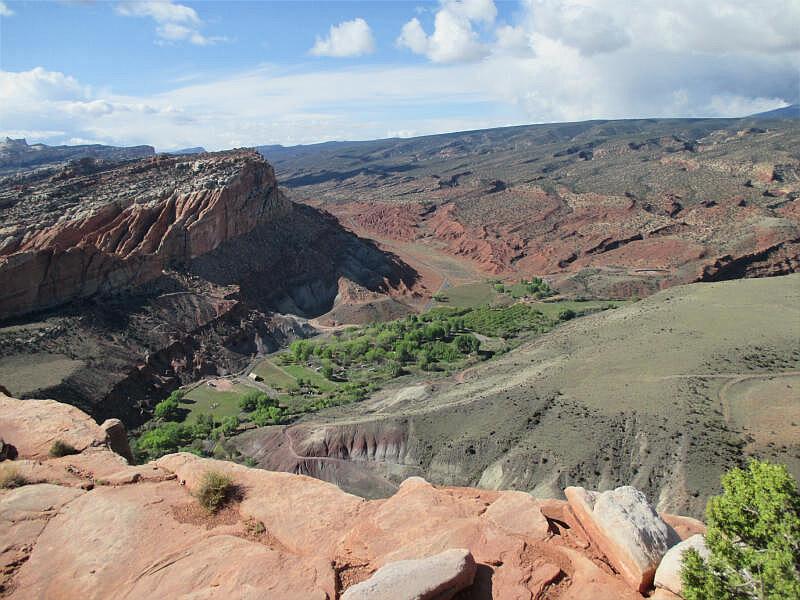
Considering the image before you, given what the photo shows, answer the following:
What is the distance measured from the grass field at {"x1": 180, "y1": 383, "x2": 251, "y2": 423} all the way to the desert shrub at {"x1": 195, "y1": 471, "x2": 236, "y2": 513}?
131ft

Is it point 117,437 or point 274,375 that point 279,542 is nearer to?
point 117,437

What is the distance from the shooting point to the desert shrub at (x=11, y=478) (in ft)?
54.1

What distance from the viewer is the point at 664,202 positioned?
129 meters

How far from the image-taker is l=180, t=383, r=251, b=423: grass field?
181 feet

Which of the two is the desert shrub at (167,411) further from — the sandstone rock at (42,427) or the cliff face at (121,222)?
the sandstone rock at (42,427)

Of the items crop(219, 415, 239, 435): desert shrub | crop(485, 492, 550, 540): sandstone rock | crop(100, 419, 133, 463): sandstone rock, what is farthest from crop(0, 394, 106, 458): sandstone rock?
crop(219, 415, 239, 435): desert shrub

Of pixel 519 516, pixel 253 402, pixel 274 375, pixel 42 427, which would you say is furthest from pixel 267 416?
pixel 519 516

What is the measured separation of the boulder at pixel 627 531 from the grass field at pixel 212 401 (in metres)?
46.2

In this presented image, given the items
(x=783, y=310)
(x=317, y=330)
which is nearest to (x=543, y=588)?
(x=783, y=310)

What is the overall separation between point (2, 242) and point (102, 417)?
2770 cm

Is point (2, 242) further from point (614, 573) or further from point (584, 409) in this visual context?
point (614, 573)

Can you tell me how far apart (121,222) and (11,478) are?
6436cm

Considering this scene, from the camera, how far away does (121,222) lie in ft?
243

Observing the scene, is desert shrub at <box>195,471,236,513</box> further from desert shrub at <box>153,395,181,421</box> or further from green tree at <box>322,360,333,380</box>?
green tree at <box>322,360,333,380</box>
